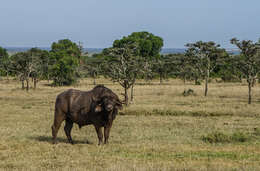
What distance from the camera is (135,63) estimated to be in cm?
3812

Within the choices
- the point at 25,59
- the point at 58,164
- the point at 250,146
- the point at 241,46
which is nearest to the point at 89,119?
the point at 58,164

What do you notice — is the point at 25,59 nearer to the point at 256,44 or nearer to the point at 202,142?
the point at 256,44

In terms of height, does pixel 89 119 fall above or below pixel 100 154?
above

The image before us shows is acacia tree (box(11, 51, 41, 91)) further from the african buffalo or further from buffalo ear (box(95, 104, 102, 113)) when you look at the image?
buffalo ear (box(95, 104, 102, 113))

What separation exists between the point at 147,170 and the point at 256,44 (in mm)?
30117

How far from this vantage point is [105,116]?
1350 cm

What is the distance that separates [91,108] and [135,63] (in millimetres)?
24607

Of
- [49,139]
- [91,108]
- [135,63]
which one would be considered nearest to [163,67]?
[135,63]

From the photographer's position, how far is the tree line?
37781 millimetres

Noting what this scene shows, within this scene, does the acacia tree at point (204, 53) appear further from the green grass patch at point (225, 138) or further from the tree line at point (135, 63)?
the green grass patch at point (225, 138)

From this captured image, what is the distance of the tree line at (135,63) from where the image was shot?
37.8 metres

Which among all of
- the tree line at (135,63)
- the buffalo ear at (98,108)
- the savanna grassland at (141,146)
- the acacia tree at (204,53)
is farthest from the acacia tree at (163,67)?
the buffalo ear at (98,108)

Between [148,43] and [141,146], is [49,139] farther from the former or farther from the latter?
[148,43]

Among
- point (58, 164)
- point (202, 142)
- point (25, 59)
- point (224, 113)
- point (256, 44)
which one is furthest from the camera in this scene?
point (25, 59)
